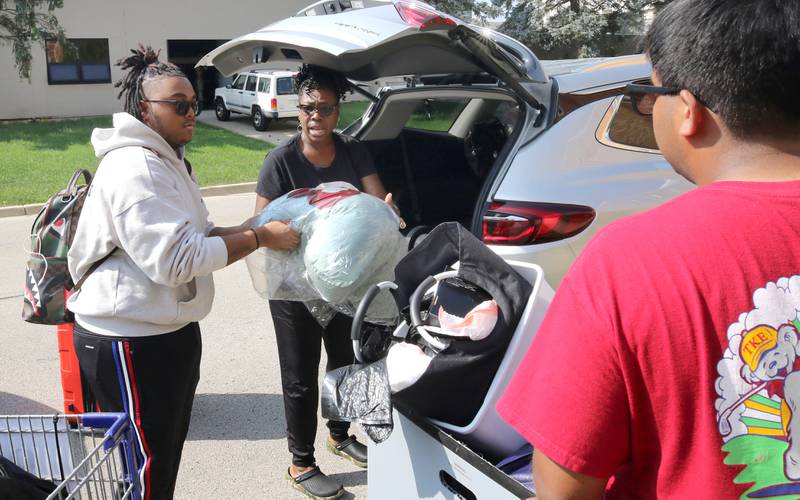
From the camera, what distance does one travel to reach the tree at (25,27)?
1981cm

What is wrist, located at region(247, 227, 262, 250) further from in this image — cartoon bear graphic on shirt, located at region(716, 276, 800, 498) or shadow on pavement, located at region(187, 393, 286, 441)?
cartoon bear graphic on shirt, located at region(716, 276, 800, 498)

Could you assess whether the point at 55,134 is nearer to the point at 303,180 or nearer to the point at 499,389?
the point at 303,180

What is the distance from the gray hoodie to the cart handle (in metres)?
0.45

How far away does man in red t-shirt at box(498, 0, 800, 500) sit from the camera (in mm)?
1071

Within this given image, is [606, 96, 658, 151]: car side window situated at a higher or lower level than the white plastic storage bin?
higher

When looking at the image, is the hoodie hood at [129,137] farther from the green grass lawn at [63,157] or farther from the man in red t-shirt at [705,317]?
the green grass lawn at [63,157]

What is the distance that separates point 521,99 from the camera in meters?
3.54

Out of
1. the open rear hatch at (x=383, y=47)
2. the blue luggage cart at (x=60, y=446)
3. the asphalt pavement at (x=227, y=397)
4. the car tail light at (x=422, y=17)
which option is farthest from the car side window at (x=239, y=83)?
the blue luggage cart at (x=60, y=446)

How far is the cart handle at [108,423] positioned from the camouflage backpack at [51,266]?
3.21 feet

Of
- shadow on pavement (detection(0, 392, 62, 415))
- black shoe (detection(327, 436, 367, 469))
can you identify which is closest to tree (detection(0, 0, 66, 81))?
shadow on pavement (detection(0, 392, 62, 415))

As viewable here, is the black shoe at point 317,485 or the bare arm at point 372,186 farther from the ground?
the bare arm at point 372,186

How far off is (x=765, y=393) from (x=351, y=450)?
9.10ft

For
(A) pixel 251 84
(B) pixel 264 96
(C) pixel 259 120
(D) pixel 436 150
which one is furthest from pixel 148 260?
(A) pixel 251 84

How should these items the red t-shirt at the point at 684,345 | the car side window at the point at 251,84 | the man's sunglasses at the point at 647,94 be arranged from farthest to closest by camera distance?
the car side window at the point at 251,84 < the man's sunglasses at the point at 647,94 < the red t-shirt at the point at 684,345
